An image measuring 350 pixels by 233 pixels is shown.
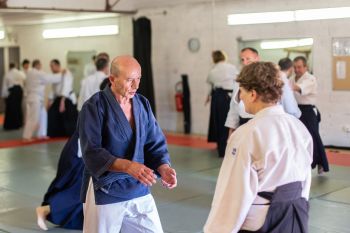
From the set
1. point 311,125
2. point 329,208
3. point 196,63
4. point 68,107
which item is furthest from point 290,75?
point 68,107

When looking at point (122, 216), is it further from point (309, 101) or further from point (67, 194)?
point (309, 101)

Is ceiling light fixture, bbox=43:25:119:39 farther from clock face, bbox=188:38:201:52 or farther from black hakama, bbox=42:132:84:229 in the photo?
black hakama, bbox=42:132:84:229

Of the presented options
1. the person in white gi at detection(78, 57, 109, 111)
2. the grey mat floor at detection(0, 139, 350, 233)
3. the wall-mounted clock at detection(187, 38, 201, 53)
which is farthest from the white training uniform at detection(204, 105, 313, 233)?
the wall-mounted clock at detection(187, 38, 201, 53)

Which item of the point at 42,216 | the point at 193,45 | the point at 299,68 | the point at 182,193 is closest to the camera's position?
the point at 42,216

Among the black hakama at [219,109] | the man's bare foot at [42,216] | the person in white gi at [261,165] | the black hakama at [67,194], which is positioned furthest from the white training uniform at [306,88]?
the person in white gi at [261,165]

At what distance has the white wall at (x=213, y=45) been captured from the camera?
8.73 m

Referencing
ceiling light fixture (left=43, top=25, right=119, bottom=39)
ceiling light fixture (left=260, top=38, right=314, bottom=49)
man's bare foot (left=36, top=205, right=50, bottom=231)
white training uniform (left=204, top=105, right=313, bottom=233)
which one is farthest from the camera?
ceiling light fixture (left=43, top=25, right=119, bottom=39)

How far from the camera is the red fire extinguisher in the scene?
1098 centimetres

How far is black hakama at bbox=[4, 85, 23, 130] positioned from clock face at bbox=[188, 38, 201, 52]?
4420 mm

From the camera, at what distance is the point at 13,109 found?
494 inches

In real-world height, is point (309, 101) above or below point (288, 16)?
below

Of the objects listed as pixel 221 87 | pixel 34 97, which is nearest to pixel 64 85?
pixel 34 97

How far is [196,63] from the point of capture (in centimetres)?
1074

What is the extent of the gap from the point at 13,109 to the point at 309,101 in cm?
796
